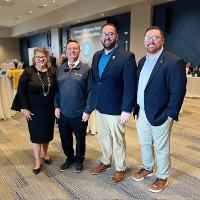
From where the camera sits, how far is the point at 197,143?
3348mm

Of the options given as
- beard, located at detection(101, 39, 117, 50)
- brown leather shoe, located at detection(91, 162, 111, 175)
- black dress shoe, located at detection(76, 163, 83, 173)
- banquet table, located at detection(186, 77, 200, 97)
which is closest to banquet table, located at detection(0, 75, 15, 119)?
black dress shoe, located at detection(76, 163, 83, 173)

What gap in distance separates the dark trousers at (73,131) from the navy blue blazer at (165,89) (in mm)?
746

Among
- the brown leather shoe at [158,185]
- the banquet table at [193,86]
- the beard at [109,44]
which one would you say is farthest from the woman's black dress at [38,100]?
the banquet table at [193,86]

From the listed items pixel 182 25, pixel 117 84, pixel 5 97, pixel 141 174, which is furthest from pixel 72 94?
pixel 182 25

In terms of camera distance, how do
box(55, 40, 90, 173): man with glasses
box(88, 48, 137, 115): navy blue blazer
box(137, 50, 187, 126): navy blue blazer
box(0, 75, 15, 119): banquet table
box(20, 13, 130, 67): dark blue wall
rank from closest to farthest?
box(137, 50, 187, 126): navy blue blazer, box(88, 48, 137, 115): navy blue blazer, box(55, 40, 90, 173): man with glasses, box(0, 75, 15, 119): banquet table, box(20, 13, 130, 67): dark blue wall

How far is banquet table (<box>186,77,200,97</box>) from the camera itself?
239 inches

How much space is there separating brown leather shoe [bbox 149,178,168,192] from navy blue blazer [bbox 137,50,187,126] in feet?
2.10

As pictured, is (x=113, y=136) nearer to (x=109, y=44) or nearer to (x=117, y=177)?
(x=117, y=177)

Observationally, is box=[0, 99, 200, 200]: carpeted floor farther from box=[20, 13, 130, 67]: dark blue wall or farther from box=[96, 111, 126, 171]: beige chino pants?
box=[20, 13, 130, 67]: dark blue wall

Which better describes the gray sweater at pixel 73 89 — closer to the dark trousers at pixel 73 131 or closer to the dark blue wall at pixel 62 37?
the dark trousers at pixel 73 131

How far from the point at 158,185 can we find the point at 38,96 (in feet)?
4.97

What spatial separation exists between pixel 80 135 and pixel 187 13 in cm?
565

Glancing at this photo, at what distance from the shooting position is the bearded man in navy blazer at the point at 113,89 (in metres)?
2.03

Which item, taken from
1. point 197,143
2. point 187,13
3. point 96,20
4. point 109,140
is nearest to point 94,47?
point 96,20
